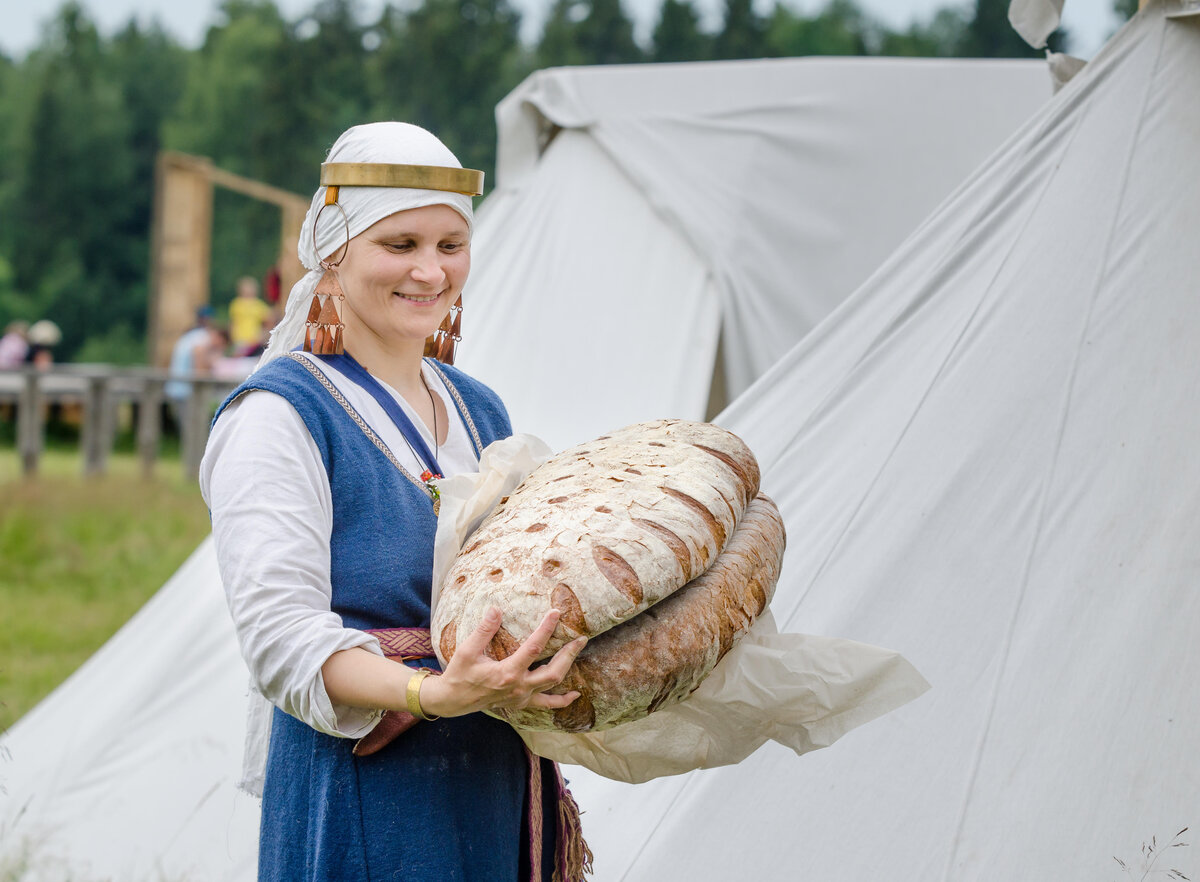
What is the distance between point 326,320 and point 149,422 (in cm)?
875

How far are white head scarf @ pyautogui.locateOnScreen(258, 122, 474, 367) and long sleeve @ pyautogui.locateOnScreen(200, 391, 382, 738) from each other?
0.23 metres

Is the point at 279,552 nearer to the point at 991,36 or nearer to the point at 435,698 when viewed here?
the point at 435,698

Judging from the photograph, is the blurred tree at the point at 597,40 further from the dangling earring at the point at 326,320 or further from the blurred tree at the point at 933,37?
the dangling earring at the point at 326,320

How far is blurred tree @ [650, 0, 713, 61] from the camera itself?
27922 mm

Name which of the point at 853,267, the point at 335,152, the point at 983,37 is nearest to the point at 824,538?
the point at 335,152

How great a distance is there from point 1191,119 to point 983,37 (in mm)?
26828

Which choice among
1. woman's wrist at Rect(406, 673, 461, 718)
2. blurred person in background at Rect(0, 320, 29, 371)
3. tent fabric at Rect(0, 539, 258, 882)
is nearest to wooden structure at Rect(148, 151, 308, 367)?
blurred person in background at Rect(0, 320, 29, 371)

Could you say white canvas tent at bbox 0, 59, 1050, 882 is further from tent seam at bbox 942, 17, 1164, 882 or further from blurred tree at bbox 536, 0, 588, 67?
blurred tree at bbox 536, 0, 588, 67

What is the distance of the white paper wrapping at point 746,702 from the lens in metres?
1.55

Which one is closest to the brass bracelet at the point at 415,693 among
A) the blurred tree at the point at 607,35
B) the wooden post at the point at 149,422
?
the wooden post at the point at 149,422

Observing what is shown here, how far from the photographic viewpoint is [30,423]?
9.41 meters

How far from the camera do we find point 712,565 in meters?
1.47

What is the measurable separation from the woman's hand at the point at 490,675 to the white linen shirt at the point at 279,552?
0.12m

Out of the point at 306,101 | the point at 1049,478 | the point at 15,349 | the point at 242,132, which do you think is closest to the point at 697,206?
the point at 1049,478
